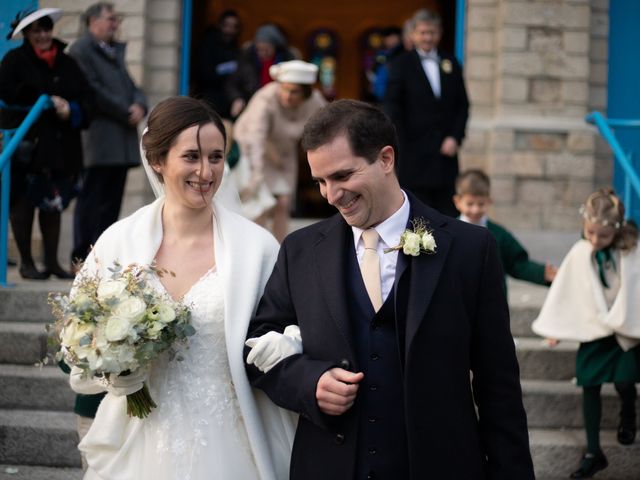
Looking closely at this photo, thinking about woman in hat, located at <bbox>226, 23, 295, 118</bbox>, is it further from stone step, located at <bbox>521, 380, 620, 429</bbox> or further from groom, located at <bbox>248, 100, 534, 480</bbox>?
groom, located at <bbox>248, 100, 534, 480</bbox>

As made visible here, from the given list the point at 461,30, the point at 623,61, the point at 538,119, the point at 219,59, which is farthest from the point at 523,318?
the point at 219,59

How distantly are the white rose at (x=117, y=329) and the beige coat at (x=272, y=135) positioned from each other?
4.67 m

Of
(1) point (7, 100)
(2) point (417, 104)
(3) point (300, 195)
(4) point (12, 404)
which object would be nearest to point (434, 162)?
(2) point (417, 104)

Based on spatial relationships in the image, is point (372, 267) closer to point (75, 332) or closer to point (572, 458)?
point (75, 332)

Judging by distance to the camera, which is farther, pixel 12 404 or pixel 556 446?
pixel 12 404

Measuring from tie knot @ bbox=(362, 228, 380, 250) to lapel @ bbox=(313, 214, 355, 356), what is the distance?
2.7 inches

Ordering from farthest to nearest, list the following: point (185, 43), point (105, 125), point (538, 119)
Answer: point (185, 43)
point (538, 119)
point (105, 125)

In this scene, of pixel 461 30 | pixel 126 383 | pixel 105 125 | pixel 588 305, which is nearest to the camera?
pixel 126 383

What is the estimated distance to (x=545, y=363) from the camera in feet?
18.9

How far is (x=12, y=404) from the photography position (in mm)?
5441

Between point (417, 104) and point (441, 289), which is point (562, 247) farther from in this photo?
point (441, 289)

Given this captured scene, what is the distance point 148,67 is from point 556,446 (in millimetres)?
6854

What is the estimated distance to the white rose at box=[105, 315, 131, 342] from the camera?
3105mm

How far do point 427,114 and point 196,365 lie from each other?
4.55m
